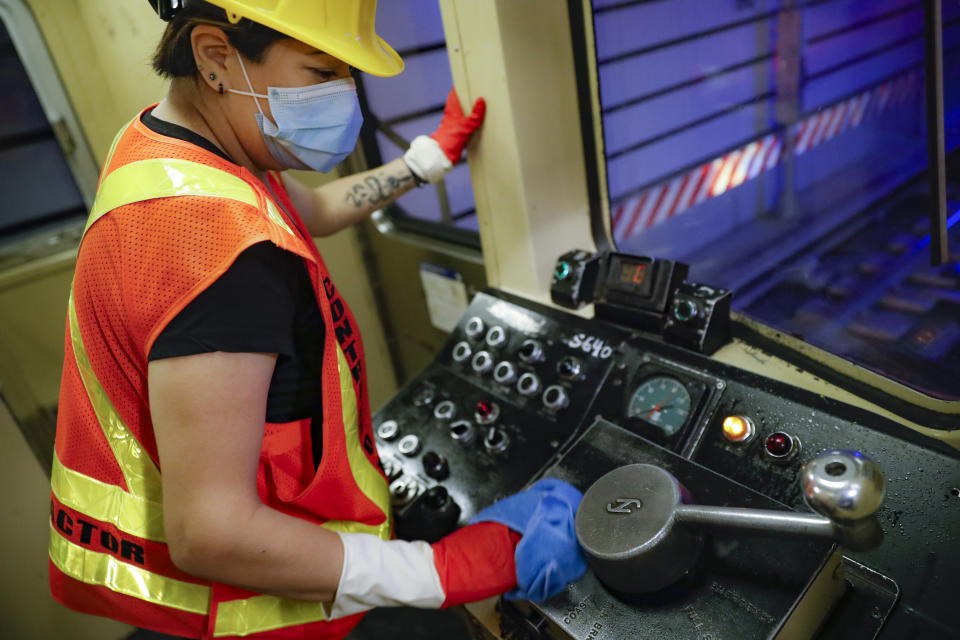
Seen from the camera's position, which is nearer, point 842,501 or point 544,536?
point 842,501

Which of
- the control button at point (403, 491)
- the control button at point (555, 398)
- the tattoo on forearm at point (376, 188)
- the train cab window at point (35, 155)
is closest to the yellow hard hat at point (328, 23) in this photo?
the tattoo on forearm at point (376, 188)

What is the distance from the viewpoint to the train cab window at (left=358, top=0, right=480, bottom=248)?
2.34 metres

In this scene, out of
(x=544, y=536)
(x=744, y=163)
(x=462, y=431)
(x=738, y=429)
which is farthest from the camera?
(x=744, y=163)

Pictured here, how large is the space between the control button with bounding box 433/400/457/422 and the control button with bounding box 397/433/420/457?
83 mm

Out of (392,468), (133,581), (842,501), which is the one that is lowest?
(392,468)

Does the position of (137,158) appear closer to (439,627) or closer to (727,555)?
(727,555)

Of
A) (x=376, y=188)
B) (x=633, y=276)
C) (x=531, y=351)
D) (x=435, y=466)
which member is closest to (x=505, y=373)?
(x=531, y=351)

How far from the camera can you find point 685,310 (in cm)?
135

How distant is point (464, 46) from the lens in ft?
5.15

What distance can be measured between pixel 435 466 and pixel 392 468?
0.14m

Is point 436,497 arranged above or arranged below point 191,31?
below

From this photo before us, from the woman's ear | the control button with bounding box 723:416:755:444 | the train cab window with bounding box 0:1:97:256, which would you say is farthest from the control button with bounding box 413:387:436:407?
the train cab window with bounding box 0:1:97:256

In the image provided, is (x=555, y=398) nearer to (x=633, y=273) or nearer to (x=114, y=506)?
(x=633, y=273)

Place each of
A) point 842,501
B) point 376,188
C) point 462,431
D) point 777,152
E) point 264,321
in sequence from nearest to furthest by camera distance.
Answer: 1. point 842,501
2. point 264,321
3. point 462,431
4. point 376,188
5. point 777,152
